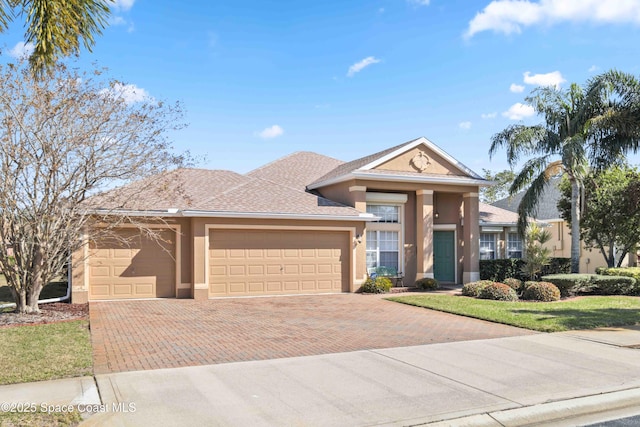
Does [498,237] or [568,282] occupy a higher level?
[498,237]

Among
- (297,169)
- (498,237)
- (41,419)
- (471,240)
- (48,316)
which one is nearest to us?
(41,419)

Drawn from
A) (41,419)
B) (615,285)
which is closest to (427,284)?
(615,285)

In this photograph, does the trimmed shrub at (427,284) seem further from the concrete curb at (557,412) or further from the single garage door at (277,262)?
the concrete curb at (557,412)

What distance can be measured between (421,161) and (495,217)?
23.1 feet

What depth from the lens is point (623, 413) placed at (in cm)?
671

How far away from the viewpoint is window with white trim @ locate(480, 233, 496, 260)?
2619cm

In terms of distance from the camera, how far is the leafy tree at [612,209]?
2202 centimetres

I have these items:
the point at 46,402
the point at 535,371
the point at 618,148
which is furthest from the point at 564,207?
the point at 46,402

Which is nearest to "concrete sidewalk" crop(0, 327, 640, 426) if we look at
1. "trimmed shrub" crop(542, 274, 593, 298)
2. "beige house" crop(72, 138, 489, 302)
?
"beige house" crop(72, 138, 489, 302)

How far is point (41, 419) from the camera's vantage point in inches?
227

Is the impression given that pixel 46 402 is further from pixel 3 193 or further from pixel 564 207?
pixel 564 207

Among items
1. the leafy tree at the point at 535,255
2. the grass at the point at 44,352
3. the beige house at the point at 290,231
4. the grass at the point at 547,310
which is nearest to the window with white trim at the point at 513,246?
the beige house at the point at 290,231

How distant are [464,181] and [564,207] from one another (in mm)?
7774

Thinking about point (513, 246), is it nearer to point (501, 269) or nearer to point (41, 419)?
point (501, 269)
